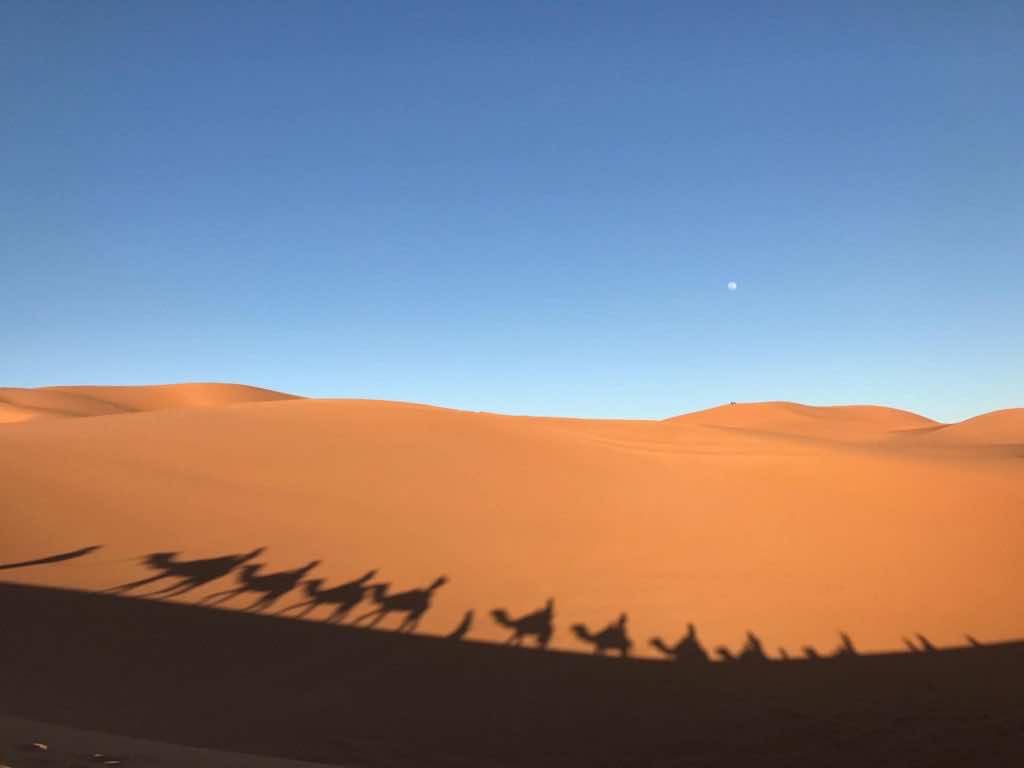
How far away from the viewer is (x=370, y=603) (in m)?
8.62

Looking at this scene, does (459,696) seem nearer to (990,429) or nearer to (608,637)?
(608,637)

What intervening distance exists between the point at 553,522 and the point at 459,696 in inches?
229

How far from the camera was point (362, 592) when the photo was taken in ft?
29.2

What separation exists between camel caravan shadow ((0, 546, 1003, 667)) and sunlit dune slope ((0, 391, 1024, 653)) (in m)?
0.16

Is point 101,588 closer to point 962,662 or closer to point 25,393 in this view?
point 962,662

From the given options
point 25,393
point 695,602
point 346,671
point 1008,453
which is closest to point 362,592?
point 346,671

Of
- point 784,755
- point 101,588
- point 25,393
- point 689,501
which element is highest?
point 25,393

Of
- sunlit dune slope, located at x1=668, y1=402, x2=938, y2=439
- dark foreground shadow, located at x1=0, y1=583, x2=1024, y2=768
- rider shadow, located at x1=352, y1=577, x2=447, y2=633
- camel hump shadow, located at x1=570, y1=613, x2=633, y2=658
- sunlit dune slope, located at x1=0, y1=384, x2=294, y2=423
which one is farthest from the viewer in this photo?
sunlit dune slope, located at x1=668, y1=402, x2=938, y2=439

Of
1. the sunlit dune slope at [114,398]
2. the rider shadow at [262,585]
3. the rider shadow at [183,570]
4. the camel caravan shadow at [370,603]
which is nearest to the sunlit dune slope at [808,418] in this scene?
the sunlit dune slope at [114,398]

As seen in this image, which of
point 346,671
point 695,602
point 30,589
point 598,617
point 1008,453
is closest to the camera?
point 346,671

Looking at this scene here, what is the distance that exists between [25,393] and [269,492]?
160ft

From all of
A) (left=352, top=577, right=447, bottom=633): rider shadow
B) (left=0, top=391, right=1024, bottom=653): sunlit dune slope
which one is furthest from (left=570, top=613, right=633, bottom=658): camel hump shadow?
(left=352, top=577, right=447, bottom=633): rider shadow

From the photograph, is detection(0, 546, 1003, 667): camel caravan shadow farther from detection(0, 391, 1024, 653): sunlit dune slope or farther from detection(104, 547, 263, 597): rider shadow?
detection(0, 391, 1024, 653): sunlit dune slope

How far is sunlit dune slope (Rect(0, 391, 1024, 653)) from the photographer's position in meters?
9.12
